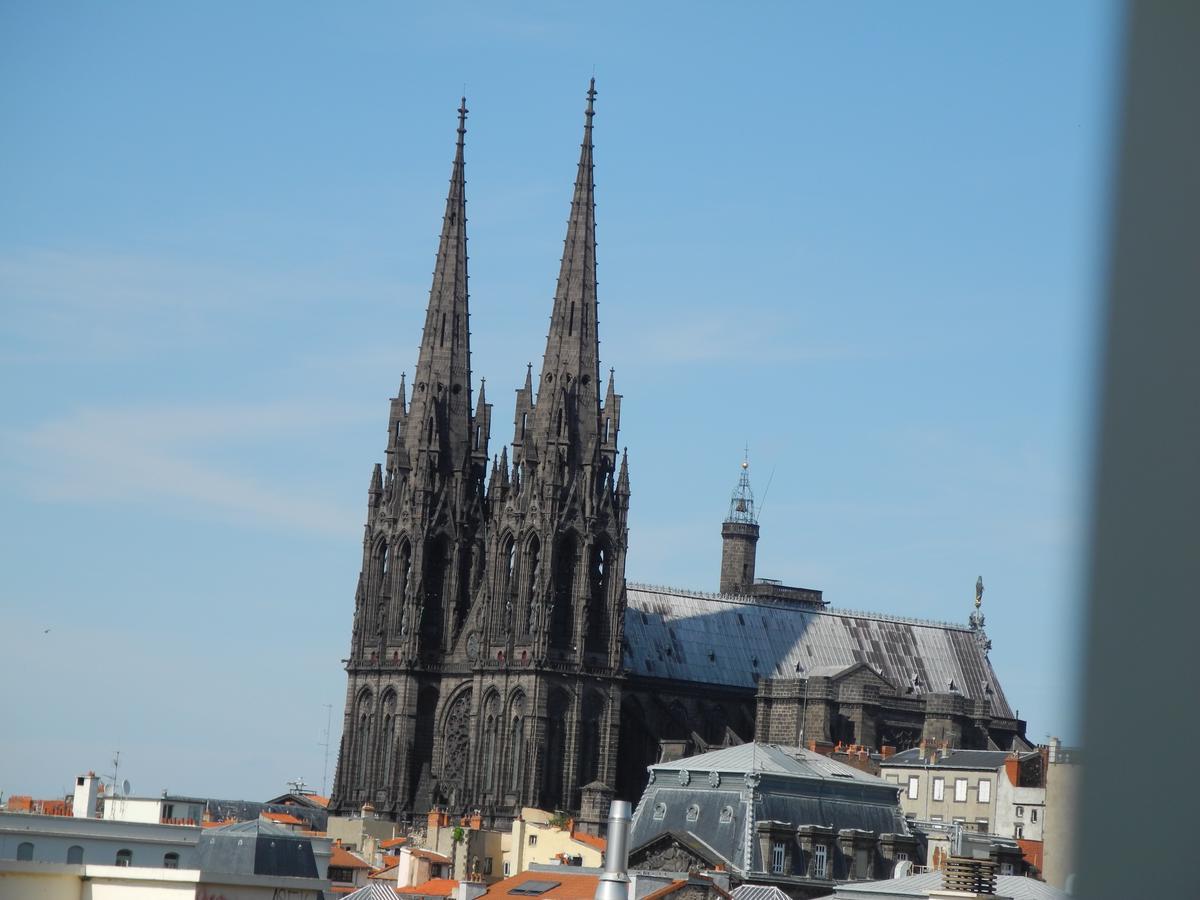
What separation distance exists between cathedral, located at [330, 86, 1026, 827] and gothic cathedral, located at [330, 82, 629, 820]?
0.08 m

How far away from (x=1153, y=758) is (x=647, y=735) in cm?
8461

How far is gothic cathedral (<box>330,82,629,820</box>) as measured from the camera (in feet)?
267

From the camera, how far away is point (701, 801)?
6250 centimetres

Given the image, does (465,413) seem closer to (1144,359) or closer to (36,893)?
(36,893)

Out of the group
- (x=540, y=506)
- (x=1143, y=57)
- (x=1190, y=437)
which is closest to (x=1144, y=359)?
(x=1190, y=437)

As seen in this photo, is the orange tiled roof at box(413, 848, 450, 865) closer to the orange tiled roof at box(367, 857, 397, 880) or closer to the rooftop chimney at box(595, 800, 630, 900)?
the orange tiled roof at box(367, 857, 397, 880)

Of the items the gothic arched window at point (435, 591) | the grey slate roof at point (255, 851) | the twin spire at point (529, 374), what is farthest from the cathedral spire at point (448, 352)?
the grey slate roof at point (255, 851)

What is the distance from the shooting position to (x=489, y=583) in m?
83.0

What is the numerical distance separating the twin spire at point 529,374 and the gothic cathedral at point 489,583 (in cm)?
8

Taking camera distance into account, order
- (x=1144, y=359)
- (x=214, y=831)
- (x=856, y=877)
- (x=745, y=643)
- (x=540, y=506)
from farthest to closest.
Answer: (x=745, y=643)
(x=540, y=506)
(x=856, y=877)
(x=214, y=831)
(x=1144, y=359)

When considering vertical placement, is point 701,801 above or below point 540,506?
below

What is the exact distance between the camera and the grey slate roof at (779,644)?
91000 millimetres

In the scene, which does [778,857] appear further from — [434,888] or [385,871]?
[385,871]

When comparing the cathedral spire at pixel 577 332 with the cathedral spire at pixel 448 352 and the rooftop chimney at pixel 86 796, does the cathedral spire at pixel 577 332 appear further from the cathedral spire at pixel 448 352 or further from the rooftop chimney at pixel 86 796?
the rooftop chimney at pixel 86 796
